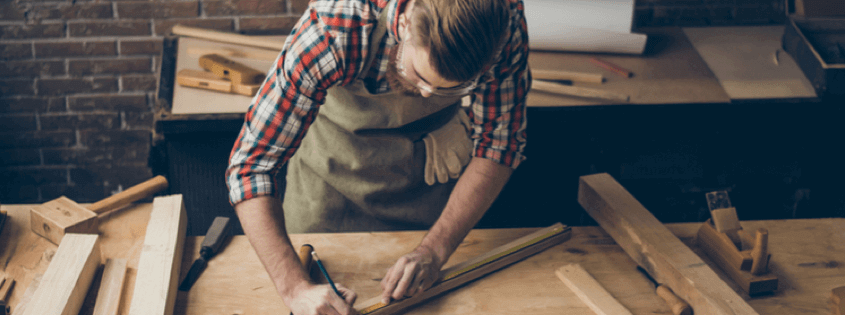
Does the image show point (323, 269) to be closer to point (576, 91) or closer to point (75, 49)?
point (576, 91)

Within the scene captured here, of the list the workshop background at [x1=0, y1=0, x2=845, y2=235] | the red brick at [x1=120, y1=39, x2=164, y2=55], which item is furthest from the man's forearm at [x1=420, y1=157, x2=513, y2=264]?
the red brick at [x1=120, y1=39, x2=164, y2=55]

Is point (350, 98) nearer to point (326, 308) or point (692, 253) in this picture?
point (326, 308)

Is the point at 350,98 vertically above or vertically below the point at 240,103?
above

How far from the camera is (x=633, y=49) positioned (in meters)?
2.42

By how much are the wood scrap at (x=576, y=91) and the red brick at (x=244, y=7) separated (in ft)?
4.28

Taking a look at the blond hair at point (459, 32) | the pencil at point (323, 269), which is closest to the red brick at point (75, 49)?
the pencil at point (323, 269)

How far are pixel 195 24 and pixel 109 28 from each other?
38 cm

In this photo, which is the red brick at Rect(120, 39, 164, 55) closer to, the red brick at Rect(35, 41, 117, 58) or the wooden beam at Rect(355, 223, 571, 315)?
the red brick at Rect(35, 41, 117, 58)

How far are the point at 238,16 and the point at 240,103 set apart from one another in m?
0.89

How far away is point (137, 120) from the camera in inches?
119

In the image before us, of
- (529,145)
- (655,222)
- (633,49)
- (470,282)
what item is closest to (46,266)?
(470,282)

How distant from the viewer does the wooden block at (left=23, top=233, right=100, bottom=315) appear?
1.13 metres

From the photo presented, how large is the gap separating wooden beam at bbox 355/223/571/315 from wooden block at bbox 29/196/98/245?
68 cm

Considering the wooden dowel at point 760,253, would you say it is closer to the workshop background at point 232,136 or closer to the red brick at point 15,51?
the workshop background at point 232,136
